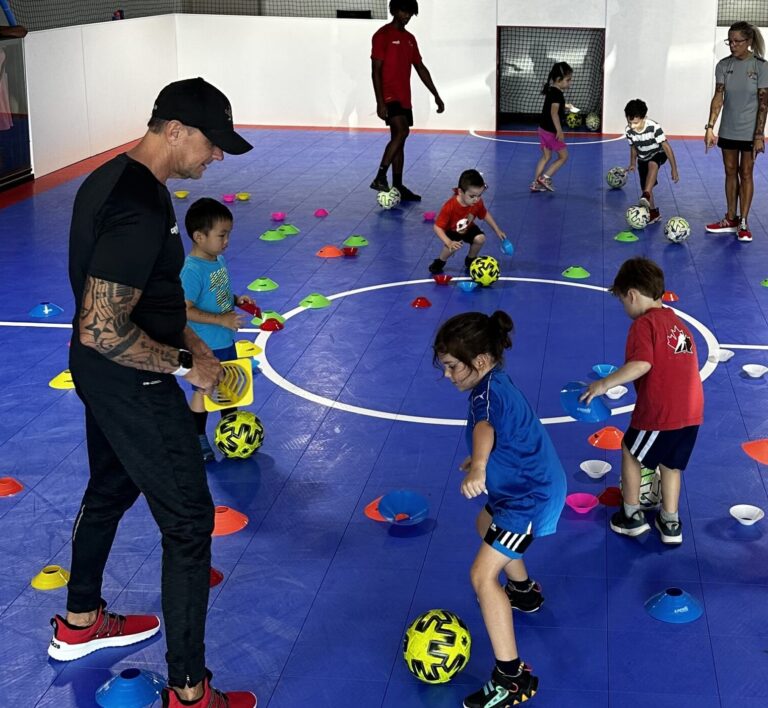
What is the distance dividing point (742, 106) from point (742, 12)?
9322mm

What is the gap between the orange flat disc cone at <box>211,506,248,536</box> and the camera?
6039 millimetres

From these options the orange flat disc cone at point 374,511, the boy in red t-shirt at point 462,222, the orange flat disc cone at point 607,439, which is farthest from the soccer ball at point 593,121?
the orange flat disc cone at point 374,511

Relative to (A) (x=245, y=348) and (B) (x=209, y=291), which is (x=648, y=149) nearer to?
(A) (x=245, y=348)

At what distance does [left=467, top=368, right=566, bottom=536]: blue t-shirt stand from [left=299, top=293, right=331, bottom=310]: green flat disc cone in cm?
557

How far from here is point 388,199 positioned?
14.0 meters

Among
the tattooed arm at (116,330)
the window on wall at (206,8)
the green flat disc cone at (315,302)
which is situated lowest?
the green flat disc cone at (315,302)

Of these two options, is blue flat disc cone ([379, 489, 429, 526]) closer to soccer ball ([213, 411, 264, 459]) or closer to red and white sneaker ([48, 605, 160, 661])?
soccer ball ([213, 411, 264, 459])

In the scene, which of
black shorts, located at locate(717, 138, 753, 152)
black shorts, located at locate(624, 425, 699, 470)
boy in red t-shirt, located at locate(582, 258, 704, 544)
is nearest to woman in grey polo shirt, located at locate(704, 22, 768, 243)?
black shorts, located at locate(717, 138, 753, 152)

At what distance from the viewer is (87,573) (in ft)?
15.9

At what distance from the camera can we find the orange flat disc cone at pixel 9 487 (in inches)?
255

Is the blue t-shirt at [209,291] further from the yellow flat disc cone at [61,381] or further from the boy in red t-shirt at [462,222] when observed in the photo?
the boy in red t-shirt at [462,222]

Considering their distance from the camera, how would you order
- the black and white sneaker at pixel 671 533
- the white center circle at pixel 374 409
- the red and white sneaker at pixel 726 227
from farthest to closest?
the red and white sneaker at pixel 726 227 < the white center circle at pixel 374 409 < the black and white sneaker at pixel 671 533

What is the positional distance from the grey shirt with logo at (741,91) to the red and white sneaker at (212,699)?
9181 mm

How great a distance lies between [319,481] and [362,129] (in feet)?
48.0
